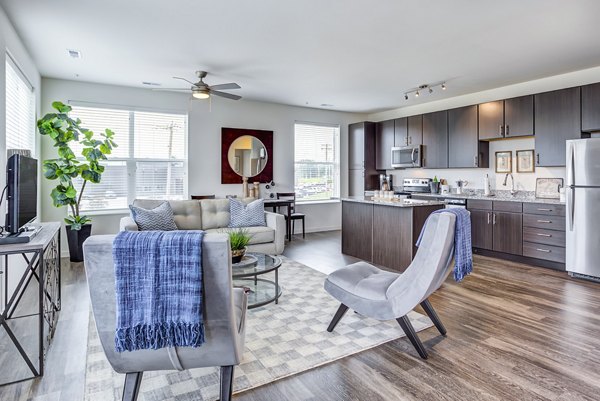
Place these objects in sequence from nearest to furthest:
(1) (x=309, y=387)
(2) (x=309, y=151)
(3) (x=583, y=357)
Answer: (1) (x=309, y=387) → (3) (x=583, y=357) → (2) (x=309, y=151)

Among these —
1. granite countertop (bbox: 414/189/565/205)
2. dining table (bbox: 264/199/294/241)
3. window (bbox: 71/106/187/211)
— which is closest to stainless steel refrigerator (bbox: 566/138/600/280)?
granite countertop (bbox: 414/189/565/205)

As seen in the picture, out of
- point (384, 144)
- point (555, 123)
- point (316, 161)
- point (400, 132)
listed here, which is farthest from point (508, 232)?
point (316, 161)

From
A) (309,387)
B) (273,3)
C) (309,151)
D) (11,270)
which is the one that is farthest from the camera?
(309,151)

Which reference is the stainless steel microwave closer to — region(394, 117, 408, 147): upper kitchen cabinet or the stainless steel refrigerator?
region(394, 117, 408, 147): upper kitchen cabinet

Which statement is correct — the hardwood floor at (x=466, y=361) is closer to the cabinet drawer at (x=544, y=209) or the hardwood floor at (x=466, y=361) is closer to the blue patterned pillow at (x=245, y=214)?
the cabinet drawer at (x=544, y=209)

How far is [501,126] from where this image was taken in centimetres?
538

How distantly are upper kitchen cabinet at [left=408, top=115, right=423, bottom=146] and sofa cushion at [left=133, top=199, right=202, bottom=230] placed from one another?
4161 mm

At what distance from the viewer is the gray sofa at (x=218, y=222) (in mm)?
4922

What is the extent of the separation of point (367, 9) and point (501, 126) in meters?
3.46

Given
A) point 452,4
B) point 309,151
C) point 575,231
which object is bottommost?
point 575,231

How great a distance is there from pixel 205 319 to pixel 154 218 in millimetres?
3118

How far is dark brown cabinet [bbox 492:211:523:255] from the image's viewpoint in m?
4.90

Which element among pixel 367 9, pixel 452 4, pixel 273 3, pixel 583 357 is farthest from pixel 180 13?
pixel 583 357

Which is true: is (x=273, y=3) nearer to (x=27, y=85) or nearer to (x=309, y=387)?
(x=309, y=387)
